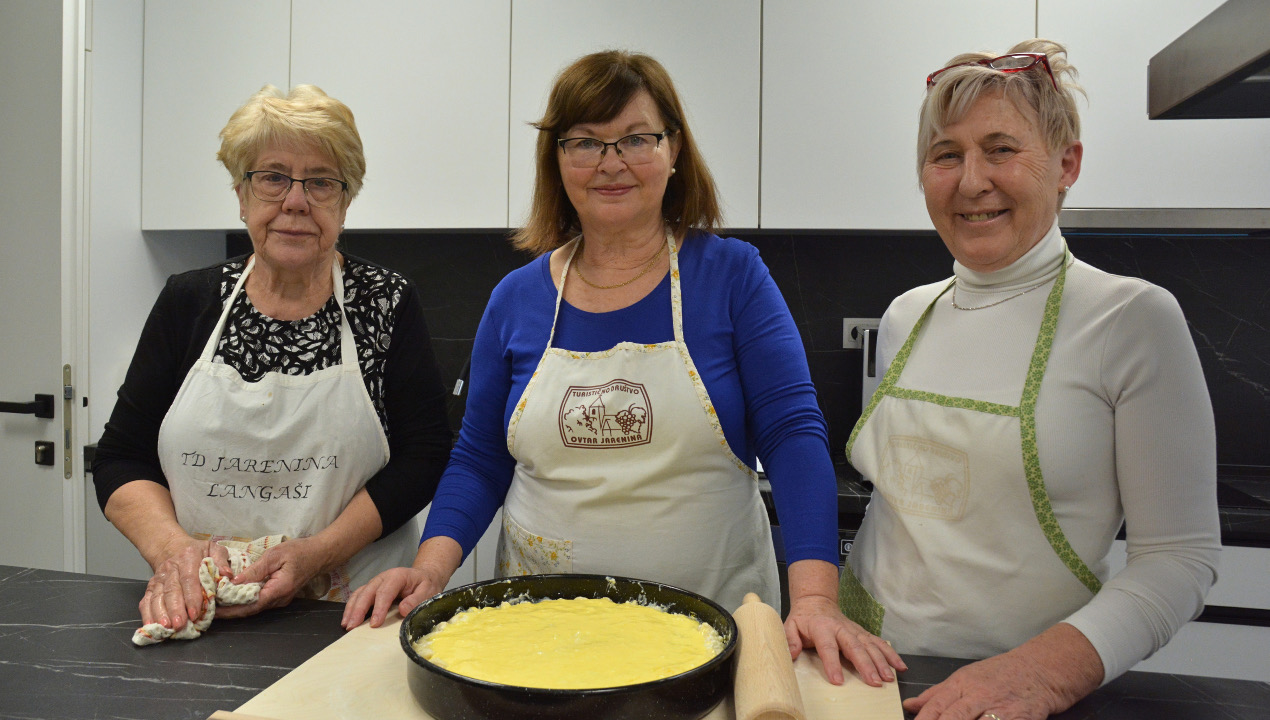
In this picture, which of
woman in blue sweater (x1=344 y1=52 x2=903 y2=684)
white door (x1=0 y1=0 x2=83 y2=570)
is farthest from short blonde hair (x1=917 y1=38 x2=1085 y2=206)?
white door (x1=0 y1=0 x2=83 y2=570)

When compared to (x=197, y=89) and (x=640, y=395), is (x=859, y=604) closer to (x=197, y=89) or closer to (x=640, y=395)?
(x=640, y=395)

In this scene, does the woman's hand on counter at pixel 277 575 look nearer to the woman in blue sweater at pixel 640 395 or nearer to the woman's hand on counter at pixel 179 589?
the woman's hand on counter at pixel 179 589

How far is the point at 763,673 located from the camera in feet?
2.40

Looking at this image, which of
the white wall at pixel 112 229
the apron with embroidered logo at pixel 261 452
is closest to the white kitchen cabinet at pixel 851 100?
the apron with embroidered logo at pixel 261 452

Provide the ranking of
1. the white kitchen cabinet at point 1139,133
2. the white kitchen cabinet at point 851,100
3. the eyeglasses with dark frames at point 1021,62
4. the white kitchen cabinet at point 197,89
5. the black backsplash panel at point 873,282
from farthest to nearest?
the white kitchen cabinet at point 197,89
the black backsplash panel at point 873,282
the white kitchen cabinet at point 851,100
the white kitchen cabinet at point 1139,133
the eyeglasses with dark frames at point 1021,62

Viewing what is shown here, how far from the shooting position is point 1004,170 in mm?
977

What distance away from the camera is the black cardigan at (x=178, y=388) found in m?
1.32

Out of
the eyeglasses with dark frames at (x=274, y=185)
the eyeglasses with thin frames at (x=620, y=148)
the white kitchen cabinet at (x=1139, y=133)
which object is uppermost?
the white kitchen cabinet at (x=1139, y=133)

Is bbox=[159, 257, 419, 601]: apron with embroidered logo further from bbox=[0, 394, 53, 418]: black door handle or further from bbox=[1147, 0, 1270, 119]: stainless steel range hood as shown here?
bbox=[0, 394, 53, 418]: black door handle

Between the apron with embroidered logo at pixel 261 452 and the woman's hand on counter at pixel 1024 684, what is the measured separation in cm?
90

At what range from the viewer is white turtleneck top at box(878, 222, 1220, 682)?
2.83ft

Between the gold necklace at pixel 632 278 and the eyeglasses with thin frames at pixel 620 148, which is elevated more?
the eyeglasses with thin frames at pixel 620 148

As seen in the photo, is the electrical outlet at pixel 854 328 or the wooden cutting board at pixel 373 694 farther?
the electrical outlet at pixel 854 328

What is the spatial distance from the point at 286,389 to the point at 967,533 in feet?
3.24
